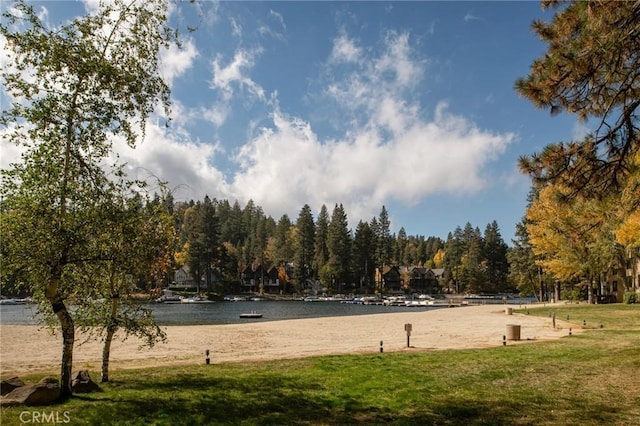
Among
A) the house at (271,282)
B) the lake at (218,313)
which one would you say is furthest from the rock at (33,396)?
the house at (271,282)

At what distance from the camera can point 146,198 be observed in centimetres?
1156

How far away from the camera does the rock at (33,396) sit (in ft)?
31.5

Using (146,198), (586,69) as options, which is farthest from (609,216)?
(146,198)

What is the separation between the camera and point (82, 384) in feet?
37.6

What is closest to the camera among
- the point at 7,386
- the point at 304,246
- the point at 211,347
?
the point at 7,386

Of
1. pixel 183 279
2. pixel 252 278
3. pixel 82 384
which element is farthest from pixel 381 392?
pixel 183 279

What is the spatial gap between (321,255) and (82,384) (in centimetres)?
12354

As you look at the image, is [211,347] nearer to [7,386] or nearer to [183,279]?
[7,386]

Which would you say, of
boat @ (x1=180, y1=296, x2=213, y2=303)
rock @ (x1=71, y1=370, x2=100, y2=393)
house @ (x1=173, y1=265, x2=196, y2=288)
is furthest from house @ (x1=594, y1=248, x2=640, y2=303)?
house @ (x1=173, y1=265, x2=196, y2=288)

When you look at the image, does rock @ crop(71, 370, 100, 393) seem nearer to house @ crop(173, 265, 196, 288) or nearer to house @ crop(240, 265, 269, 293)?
house @ crop(173, 265, 196, 288)

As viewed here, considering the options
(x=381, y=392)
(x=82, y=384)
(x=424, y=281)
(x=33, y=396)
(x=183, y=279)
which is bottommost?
(x=424, y=281)

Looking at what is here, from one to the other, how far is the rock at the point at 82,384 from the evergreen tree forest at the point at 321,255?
334 ft

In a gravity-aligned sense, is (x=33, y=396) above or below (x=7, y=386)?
above

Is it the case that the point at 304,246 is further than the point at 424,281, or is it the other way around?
the point at 424,281
